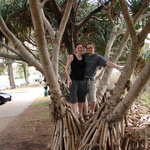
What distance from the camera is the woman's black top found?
2.34m

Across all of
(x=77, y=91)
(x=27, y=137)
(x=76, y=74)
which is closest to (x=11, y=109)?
(x=27, y=137)

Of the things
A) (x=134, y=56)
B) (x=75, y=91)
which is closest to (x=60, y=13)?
(x=75, y=91)

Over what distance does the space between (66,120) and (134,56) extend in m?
1.31

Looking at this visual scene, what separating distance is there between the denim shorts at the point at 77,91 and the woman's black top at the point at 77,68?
76mm

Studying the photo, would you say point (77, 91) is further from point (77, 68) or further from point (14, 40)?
point (14, 40)

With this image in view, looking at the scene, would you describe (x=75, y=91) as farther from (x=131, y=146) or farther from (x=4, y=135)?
(x=4, y=135)

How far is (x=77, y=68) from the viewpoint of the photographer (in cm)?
236

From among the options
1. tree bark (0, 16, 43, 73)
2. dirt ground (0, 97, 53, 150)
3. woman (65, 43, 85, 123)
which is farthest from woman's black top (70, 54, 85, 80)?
dirt ground (0, 97, 53, 150)

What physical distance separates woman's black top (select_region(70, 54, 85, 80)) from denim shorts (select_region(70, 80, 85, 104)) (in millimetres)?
76

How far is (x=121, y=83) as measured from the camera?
1.95 meters

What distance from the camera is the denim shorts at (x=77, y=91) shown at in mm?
2375

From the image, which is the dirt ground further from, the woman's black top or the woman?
the woman's black top

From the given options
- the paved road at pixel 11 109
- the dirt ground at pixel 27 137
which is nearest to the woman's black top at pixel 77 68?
the dirt ground at pixel 27 137

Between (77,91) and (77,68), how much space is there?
0.37 m
